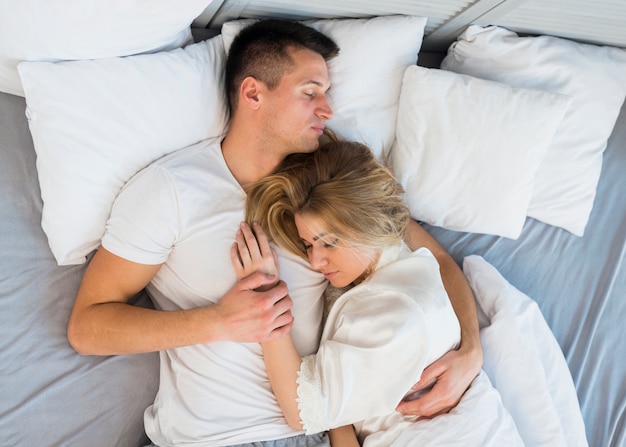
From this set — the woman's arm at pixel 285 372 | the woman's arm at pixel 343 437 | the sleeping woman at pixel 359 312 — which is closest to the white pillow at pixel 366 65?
the sleeping woman at pixel 359 312

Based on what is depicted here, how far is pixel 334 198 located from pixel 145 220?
0.45 metres

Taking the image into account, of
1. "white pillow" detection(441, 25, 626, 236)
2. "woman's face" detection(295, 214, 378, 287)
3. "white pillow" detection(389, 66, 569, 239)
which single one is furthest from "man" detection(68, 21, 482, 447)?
"white pillow" detection(441, 25, 626, 236)

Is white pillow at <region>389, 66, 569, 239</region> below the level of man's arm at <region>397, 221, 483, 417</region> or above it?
above

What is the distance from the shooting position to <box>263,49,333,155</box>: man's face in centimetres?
154

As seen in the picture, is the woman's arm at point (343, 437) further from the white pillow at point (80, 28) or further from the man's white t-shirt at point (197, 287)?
the white pillow at point (80, 28)

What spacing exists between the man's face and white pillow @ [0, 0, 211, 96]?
28cm

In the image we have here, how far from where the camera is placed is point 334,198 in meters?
1.43

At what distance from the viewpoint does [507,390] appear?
1615mm

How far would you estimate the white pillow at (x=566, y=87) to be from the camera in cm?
186

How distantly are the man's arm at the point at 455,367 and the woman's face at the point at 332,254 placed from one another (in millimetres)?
298

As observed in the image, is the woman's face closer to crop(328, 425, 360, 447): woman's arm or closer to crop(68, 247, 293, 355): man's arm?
crop(68, 247, 293, 355): man's arm

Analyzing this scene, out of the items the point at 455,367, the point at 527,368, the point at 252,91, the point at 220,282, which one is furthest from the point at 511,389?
the point at 252,91

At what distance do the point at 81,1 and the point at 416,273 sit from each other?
991mm

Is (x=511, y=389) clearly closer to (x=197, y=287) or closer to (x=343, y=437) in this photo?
(x=343, y=437)
